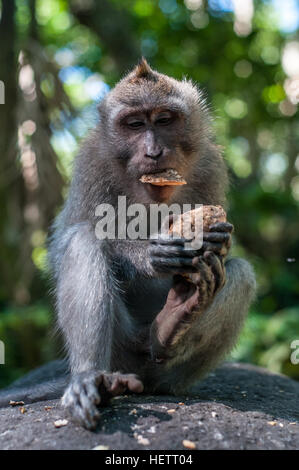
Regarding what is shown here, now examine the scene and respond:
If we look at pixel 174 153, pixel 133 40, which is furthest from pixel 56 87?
pixel 174 153

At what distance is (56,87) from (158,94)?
4.22 meters

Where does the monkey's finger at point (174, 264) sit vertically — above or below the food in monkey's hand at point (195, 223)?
below

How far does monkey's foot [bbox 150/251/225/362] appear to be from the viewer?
13.1 feet

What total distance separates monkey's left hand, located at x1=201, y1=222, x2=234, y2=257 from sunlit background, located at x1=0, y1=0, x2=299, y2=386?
2.35 metres

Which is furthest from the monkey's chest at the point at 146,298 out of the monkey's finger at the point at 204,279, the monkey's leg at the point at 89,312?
the monkey's finger at the point at 204,279

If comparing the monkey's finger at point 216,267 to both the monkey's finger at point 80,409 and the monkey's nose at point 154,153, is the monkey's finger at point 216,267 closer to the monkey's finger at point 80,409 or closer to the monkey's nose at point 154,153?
the monkey's nose at point 154,153

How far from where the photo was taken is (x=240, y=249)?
14.0 m

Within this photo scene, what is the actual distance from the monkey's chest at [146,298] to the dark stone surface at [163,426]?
812 mm

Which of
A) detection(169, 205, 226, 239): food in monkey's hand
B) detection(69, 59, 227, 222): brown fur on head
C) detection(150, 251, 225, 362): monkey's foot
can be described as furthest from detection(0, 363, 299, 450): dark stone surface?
detection(69, 59, 227, 222): brown fur on head

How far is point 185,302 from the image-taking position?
415 centimetres

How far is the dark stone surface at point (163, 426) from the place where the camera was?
11.5 ft

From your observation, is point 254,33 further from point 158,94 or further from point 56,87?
point 158,94

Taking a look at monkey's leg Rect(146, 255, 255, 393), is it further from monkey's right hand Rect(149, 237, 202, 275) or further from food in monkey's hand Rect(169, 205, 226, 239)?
food in monkey's hand Rect(169, 205, 226, 239)

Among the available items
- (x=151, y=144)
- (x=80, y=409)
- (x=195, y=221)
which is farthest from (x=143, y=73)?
(x=80, y=409)
